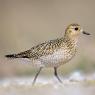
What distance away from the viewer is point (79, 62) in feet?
69.1

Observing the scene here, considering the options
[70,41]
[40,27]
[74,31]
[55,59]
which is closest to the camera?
[55,59]

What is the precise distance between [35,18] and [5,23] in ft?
7.88

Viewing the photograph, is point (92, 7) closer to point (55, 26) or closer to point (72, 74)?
point (55, 26)

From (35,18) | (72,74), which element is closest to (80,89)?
(72,74)

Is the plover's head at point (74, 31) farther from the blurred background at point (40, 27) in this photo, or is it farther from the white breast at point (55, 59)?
the blurred background at point (40, 27)

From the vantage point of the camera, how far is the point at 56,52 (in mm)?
16703

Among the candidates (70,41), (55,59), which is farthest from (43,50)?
(70,41)

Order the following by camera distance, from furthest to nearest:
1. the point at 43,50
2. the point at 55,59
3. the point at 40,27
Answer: the point at 40,27
the point at 43,50
the point at 55,59

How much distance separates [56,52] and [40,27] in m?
13.1

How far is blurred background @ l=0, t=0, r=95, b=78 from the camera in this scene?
21047 millimetres

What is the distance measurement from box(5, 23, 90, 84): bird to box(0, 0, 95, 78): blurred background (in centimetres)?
276

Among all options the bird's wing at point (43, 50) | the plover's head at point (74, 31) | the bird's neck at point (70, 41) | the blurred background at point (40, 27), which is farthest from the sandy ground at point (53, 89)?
the blurred background at point (40, 27)

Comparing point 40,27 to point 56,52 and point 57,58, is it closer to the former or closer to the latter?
point 56,52

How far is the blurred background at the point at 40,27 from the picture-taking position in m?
Answer: 21.0
